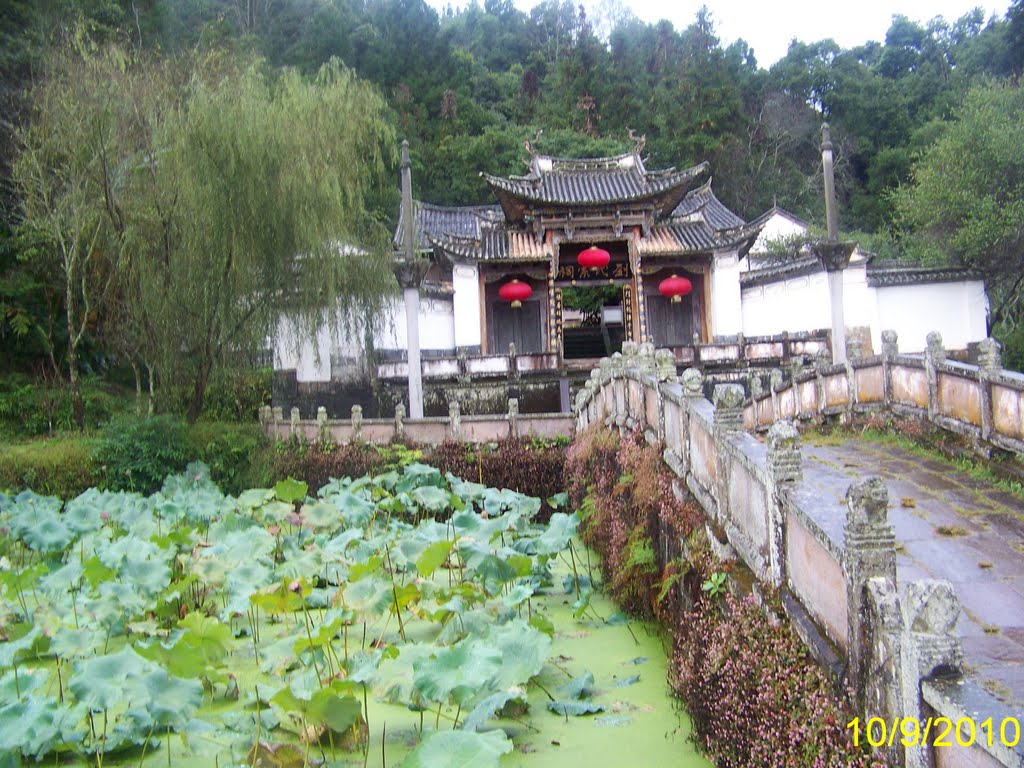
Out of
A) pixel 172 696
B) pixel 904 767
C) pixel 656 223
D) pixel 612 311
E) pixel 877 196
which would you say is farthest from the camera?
pixel 877 196

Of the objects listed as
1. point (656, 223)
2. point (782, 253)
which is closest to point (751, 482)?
point (656, 223)

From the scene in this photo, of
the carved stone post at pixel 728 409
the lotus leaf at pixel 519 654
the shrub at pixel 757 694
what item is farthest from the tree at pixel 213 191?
the shrub at pixel 757 694

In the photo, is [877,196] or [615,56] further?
[615,56]

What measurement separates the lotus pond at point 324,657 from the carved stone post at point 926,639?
61.0 inches

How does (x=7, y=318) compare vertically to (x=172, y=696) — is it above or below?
above

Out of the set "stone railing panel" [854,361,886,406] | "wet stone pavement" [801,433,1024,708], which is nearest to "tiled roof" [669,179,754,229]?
"stone railing panel" [854,361,886,406]

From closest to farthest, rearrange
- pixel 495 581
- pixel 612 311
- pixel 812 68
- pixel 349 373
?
pixel 495 581 → pixel 349 373 → pixel 612 311 → pixel 812 68

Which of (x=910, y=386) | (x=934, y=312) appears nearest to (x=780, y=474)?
(x=910, y=386)

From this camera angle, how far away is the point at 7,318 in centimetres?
1702

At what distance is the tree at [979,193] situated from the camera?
17109 mm

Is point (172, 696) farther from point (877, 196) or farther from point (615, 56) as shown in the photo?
point (615, 56)

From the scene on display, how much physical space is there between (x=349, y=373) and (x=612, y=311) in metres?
9.07
